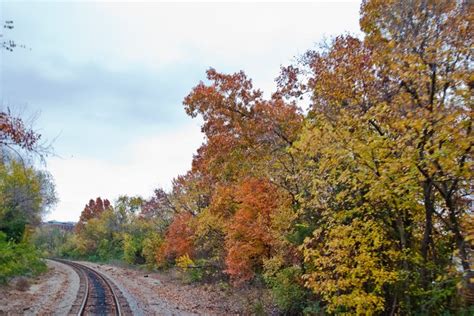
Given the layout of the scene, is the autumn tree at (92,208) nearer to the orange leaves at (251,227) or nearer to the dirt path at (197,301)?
the dirt path at (197,301)

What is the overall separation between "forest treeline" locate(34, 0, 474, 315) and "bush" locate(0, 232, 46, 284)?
52.7 ft

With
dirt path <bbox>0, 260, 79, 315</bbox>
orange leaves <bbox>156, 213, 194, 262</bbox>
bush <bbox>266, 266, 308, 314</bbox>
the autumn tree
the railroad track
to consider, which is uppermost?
the autumn tree

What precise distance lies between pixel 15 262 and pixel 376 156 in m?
27.0

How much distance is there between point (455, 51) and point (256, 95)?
918 centimetres

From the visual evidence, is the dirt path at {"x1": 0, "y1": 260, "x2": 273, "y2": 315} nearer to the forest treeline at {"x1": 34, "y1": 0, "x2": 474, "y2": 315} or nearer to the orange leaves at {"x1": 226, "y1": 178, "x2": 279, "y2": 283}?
the orange leaves at {"x1": 226, "y1": 178, "x2": 279, "y2": 283}

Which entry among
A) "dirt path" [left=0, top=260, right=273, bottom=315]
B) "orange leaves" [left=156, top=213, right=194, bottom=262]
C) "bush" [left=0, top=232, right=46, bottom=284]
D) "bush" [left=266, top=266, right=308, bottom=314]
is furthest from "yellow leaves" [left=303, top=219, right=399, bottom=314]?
"orange leaves" [left=156, top=213, right=194, bottom=262]

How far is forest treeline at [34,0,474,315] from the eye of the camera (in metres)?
6.30

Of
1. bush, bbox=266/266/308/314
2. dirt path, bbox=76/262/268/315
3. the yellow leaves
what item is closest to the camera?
the yellow leaves

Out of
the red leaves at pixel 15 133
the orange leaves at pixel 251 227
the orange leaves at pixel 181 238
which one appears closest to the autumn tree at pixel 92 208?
the orange leaves at pixel 181 238

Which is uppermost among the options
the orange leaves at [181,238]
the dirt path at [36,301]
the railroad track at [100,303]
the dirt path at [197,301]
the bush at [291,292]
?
the orange leaves at [181,238]

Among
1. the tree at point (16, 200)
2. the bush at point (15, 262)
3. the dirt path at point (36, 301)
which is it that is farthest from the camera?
the tree at point (16, 200)

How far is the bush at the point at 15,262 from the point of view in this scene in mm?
21656

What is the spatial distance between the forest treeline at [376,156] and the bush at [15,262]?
1606 cm

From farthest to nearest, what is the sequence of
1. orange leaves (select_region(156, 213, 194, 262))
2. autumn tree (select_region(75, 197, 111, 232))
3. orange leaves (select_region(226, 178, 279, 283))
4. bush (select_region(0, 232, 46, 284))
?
autumn tree (select_region(75, 197, 111, 232)) → orange leaves (select_region(156, 213, 194, 262)) → bush (select_region(0, 232, 46, 284)) → orange leaves (select_region(226, 178, 279, 283))
